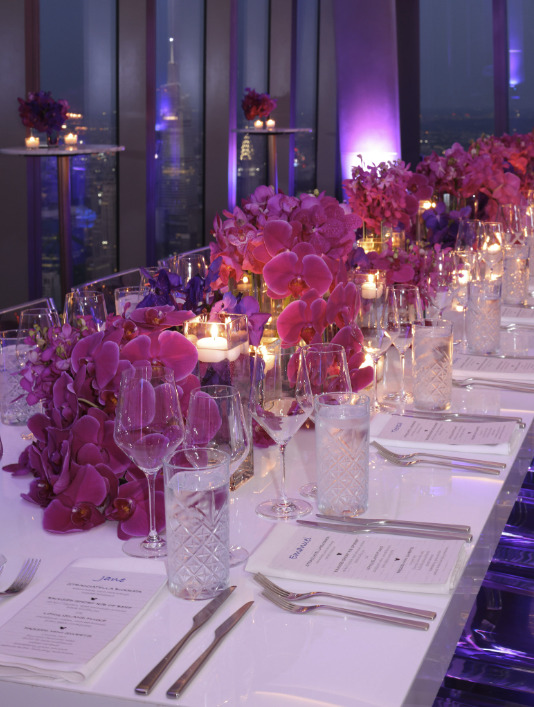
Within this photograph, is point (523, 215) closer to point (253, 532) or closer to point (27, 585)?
point (253, 532)

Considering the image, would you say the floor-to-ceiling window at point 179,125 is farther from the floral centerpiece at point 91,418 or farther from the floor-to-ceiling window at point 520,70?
the floral centerpiece at point 91,418

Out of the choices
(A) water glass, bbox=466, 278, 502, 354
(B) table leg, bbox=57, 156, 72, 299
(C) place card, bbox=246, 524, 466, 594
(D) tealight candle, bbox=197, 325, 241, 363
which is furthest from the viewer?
(B) table leg, bbox=57, 156, 72, 299

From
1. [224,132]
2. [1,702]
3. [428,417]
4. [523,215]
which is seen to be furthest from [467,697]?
[224,132]

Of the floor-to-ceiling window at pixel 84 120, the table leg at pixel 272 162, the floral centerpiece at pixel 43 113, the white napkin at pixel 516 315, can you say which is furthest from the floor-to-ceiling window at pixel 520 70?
the white napkin at pixel 516 315

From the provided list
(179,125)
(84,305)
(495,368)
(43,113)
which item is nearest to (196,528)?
(84,305)

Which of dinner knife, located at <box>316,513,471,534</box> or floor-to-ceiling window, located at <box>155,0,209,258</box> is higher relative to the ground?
floor-to-ceiling window, located at <box>155,0,209,258</box>

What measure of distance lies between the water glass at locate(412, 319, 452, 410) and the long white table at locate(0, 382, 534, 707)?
537 mm

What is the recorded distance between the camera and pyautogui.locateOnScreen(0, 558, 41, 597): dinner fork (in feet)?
4.18

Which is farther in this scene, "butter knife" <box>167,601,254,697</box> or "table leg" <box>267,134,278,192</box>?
"table leg" <box>267,134,278,192</box>

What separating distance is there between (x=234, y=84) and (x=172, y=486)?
27.0 ft

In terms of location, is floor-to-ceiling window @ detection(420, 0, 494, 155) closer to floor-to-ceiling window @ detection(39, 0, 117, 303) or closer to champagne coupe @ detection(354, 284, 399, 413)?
floor-to-ceiling window @ detection(39, 0, 117, 303)

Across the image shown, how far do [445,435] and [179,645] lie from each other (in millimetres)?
916

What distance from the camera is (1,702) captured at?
109cm

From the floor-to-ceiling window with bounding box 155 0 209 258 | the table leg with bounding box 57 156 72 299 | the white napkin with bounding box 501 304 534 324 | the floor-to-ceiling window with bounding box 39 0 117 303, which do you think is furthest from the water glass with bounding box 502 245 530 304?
the floor-to-ceiling window with bounding box 155 0 209 258
